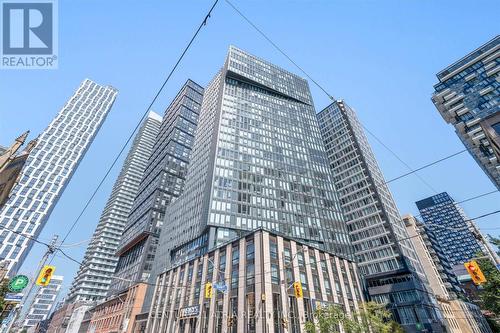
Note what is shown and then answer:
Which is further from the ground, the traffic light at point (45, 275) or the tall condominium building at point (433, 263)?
the tall condominium building at point (433, 263)

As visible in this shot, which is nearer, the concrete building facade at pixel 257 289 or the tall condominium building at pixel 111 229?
the concrete building facade at pixel 257 289

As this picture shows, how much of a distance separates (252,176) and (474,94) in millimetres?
71404

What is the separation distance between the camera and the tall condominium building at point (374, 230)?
54.3 meters

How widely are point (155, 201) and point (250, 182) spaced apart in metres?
50.6

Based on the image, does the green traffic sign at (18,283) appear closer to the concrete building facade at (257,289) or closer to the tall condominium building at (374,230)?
the concrete building facade at (257,289)

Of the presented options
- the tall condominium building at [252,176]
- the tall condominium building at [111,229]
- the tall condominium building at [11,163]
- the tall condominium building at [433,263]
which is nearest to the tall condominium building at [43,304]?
the tall condominium building at [111,229]

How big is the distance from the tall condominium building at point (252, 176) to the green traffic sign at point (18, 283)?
113ft

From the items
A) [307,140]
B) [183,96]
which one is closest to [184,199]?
[307,140]

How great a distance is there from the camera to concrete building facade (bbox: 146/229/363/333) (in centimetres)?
3378

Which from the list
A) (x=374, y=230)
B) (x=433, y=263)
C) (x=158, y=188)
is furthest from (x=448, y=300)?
(x=158, y=188)

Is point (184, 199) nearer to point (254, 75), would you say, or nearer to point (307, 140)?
point (307, 140)

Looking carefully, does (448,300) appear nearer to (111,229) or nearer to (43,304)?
(111,229)

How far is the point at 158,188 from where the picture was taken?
102500mm

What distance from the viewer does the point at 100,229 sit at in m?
148
